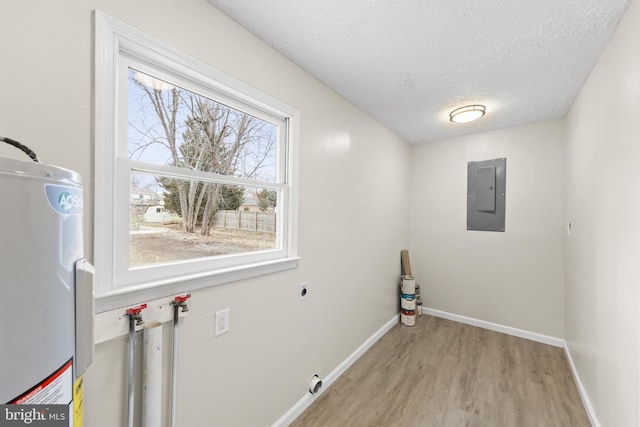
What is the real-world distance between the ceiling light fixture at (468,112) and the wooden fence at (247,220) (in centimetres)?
208

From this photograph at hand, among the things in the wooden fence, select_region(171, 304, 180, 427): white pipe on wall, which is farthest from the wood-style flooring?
the wooden fence

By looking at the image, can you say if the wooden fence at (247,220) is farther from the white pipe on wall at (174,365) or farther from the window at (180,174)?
the white pipe on wall at (174,365)

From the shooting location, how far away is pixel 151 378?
1074 millimetres

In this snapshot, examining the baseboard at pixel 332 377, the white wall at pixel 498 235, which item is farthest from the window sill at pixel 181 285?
the white wall at pixel 498 235

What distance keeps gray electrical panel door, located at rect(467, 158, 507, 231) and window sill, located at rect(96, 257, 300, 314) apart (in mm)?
2696

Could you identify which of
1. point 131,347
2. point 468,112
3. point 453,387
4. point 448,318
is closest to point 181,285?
point 131,347

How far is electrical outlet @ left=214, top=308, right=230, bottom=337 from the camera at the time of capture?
136 centimetres

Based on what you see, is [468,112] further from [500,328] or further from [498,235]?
[500,328]

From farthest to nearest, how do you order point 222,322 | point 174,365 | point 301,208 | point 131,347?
1. point 301,208
2. point 222,322
3. point 174,365
4. point 131,347

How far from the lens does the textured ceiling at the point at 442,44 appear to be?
4.36 feet

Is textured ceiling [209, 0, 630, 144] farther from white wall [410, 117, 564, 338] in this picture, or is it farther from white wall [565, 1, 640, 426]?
white wall [410, 117, 564, 338]

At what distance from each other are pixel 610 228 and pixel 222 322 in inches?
89.0

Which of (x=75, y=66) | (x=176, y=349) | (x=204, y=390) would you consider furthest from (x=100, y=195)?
(x=204, y=390)

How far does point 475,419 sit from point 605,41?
2565 mm
